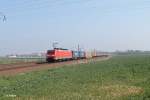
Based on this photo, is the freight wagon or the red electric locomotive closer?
the red electric locomotive

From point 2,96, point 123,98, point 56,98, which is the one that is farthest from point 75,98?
point 2,96

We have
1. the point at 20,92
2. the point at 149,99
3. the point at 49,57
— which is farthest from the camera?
the point at 49,57

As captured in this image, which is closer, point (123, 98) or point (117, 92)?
point (123, 98)

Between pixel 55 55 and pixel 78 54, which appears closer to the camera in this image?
pixel 55 55

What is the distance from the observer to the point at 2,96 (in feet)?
64.8

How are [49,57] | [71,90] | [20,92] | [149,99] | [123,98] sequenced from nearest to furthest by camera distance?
[149,99] → [123,98] → [20,92] → [71,90] → [49,57]

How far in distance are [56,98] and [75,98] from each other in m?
0.88

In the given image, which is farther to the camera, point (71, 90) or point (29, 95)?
point (71, 90)

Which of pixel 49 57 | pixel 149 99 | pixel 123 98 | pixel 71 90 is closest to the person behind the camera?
pixel 149 99

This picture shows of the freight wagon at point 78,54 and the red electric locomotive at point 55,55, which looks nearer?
the red electric locomotive at point 55,55

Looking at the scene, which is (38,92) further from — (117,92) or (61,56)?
(61,56)

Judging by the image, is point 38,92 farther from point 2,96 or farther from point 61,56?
point 61,56

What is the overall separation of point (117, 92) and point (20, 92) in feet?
17.8

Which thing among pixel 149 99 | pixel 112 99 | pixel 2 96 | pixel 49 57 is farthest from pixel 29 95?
pixel 49 57
